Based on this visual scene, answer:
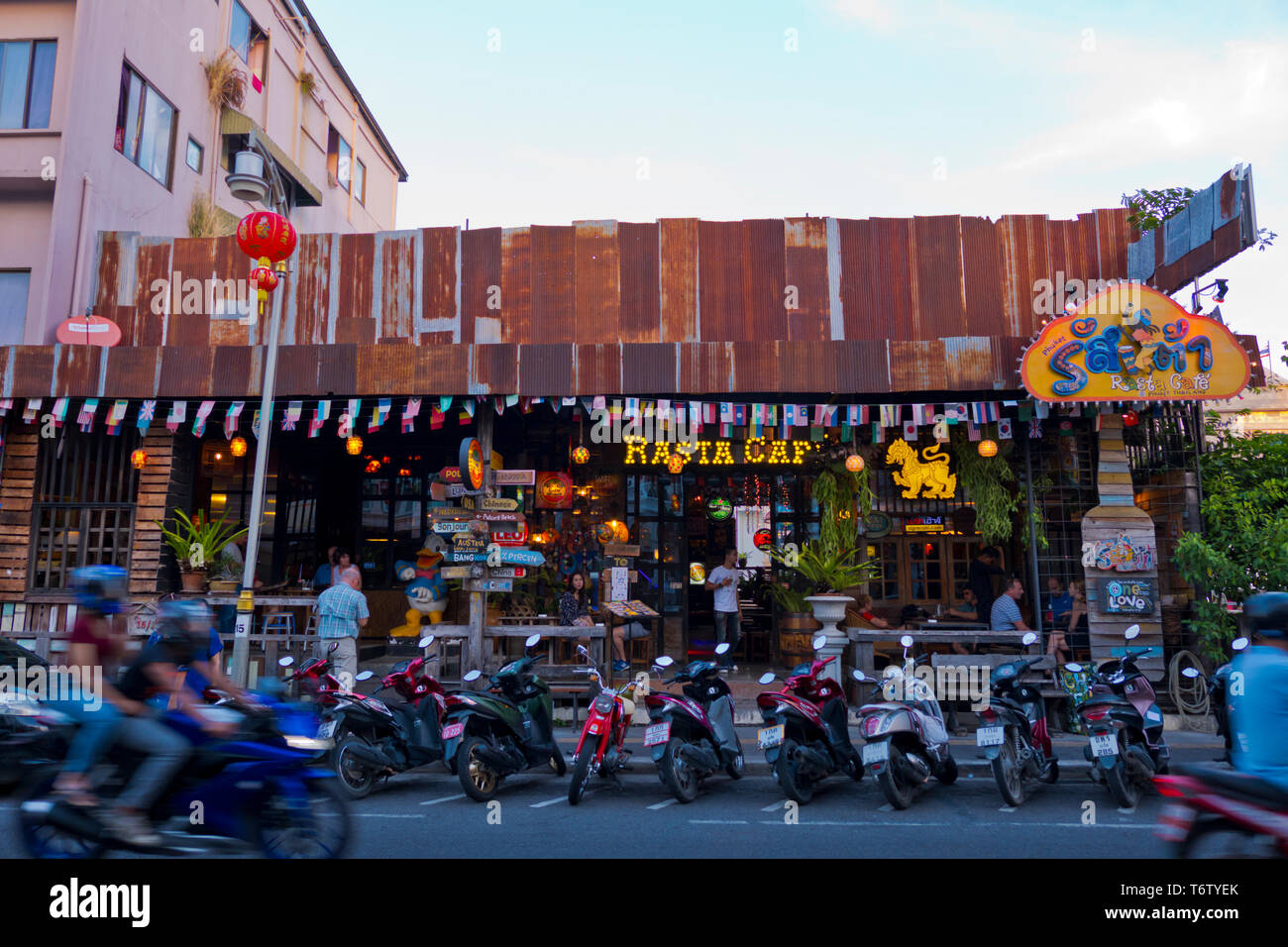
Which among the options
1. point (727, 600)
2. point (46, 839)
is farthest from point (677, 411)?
point (46, 839)

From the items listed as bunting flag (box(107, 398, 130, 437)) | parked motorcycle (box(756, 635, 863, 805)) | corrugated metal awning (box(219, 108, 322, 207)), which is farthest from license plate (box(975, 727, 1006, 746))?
corrugated metal awning (box(219, 108, 322, 207))

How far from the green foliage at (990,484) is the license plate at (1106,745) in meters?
5.38

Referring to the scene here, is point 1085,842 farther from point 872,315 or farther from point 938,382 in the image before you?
point 872,315

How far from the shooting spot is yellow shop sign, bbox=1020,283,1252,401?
1032 cm

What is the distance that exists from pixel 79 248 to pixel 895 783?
48.4ft

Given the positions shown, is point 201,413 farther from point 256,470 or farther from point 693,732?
point 693,732

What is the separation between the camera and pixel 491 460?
1173cm

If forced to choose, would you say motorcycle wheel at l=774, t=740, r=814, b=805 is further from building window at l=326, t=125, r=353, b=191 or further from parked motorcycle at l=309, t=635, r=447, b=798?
building window at l=326, t=125, r=353, b=191

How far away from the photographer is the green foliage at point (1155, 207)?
1215 cm

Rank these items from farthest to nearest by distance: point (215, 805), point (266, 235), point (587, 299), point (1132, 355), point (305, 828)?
1. point (587, 299)
2. point (1132, 355)
3. point (266, 235)
4. point (305, 828)
5. point (215, 805)

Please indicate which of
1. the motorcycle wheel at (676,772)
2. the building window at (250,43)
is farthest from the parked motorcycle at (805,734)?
the building window at (250,43)

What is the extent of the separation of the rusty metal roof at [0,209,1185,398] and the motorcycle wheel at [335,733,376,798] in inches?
208

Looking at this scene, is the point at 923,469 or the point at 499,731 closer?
the point at 499,731

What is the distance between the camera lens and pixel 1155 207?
1223cm
